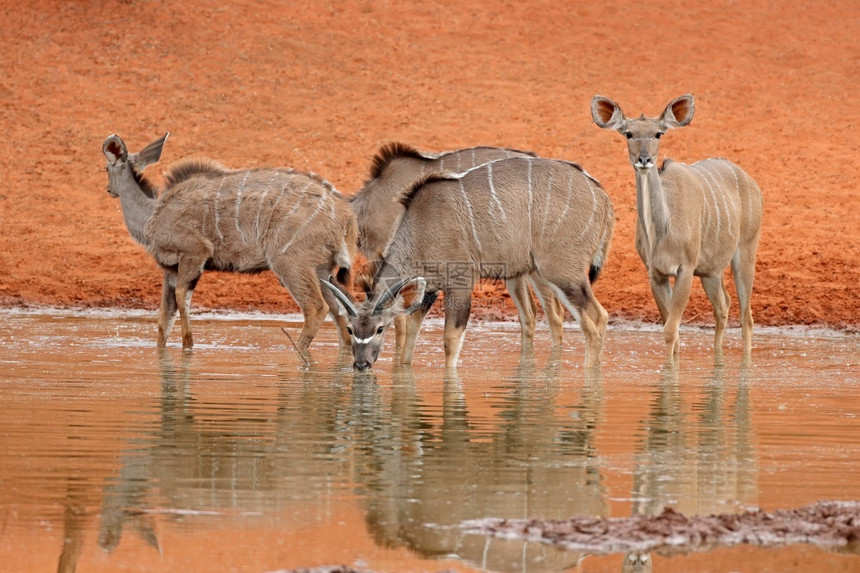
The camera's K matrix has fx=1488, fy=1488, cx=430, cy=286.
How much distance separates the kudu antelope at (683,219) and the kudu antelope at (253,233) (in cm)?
230

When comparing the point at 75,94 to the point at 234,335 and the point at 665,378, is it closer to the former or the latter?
the point at 234,335

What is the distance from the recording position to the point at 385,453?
673 cm

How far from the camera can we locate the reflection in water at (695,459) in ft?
18.5

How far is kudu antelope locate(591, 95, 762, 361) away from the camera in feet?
36.2

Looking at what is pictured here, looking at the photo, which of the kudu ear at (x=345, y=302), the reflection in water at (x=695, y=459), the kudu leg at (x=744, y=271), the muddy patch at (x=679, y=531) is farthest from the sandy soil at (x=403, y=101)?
the muddy patch at (x=679, y=531)

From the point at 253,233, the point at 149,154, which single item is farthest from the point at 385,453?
the point at 149,154

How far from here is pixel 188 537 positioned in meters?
5.02

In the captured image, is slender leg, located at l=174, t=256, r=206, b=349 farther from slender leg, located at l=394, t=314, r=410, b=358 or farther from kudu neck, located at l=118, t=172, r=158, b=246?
slender leg, located at l=394, t=314, r=410, b=358

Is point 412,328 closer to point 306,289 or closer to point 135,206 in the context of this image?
point 306,289

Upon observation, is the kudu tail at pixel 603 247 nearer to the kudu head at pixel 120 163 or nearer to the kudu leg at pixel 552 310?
the kudu leg at pixel 552 310

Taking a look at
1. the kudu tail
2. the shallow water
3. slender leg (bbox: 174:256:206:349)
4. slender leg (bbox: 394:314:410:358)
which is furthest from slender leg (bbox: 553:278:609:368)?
slender leg (bbox: 174:256:206:349)

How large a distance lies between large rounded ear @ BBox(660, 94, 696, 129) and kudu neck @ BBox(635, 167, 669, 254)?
401 millimetres

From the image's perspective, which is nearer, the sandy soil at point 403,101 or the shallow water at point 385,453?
the shallow water at point 385,453

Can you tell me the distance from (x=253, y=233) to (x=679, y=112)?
3514 millimetres
